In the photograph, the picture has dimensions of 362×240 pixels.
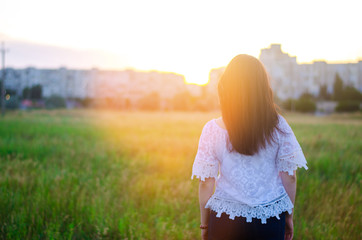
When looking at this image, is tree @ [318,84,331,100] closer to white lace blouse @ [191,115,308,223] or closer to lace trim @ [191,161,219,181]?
white lace blouse @ [191,115,308,223]

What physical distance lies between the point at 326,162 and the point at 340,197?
2395mm

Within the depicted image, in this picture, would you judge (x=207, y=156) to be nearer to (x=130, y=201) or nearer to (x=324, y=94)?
(x=130, y=201)

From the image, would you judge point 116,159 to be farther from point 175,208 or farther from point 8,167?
point 175,208

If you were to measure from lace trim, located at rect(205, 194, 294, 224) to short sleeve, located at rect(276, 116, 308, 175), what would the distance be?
234 millimetres

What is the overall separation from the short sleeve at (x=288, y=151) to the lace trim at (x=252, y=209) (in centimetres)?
23

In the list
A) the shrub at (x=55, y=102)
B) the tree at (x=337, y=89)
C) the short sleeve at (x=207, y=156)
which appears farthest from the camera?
the tree at (x=337, y=89)

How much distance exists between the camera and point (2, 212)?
3.80 metres

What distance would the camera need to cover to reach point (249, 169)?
6.00 feet

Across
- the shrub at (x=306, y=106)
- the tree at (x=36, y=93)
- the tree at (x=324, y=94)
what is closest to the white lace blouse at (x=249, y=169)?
the shrub at (x=306, y=106)

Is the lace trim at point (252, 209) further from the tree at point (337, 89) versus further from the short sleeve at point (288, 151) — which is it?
the tree at point (337, 89)

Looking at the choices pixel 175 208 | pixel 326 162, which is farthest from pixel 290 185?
pixel 326 162

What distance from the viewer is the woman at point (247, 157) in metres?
1.76

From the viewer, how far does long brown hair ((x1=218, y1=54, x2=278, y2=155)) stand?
5.74 ft

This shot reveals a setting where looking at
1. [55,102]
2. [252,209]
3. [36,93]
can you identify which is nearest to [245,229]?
[252,209]
